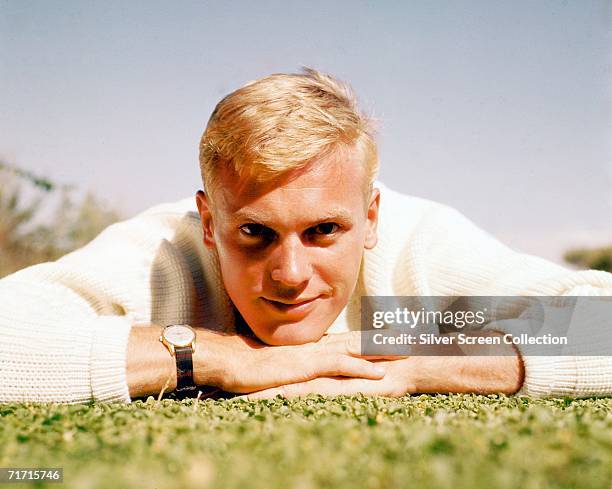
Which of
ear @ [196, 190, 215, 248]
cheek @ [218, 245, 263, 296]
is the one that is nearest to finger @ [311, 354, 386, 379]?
cheek @ [218, 245, 263, 296]

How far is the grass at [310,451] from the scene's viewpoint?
3.29ft

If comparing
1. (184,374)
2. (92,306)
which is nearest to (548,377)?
(184,374)

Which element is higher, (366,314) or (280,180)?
(280,180)

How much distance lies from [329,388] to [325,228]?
0.77m

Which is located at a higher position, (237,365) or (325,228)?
(325,228)

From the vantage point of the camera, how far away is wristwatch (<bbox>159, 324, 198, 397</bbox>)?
260 centimetres

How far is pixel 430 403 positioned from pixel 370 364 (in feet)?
1.29

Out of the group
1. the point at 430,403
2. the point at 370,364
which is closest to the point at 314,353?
the point at 370,364

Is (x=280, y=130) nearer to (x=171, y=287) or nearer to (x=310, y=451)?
(x=171, y=287)

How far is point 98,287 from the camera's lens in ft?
10.2

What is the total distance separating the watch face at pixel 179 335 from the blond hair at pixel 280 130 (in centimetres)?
76

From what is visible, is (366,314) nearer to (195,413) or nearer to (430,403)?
(430,403)

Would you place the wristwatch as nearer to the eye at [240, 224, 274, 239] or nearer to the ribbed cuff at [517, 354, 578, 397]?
the eye at [240, 224, 274, 239]

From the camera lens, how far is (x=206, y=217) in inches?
130
